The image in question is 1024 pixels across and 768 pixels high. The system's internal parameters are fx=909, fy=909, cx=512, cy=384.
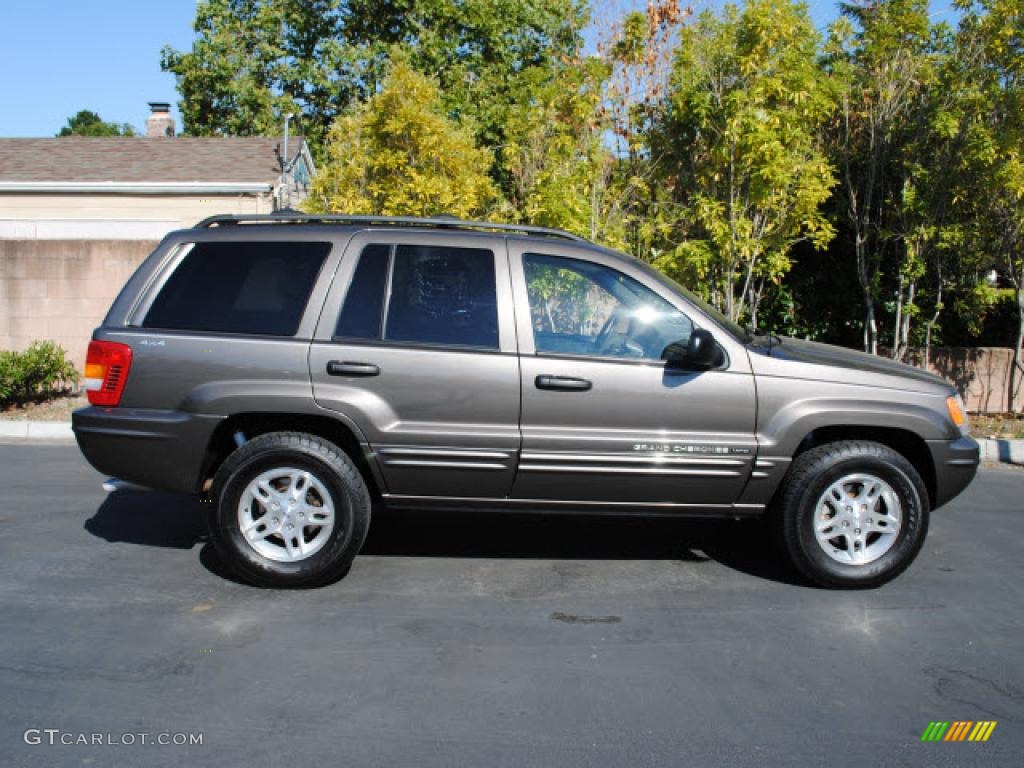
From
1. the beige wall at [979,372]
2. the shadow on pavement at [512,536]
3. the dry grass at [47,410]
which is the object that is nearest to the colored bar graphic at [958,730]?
the shadow on pavement at [512,536]

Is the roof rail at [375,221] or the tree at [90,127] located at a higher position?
the tree at [90,127]

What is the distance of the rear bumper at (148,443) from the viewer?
189 inches

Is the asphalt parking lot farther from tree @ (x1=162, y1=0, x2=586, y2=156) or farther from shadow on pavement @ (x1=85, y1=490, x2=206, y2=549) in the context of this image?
tree @ (x1=162, y1=0, x2=586, y2=156)

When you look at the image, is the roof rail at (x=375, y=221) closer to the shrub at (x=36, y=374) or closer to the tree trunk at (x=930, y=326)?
the shrub at (x=36, y=374)

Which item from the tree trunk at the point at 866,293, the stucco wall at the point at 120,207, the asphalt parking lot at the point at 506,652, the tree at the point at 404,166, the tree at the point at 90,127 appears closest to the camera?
the asphalt parking lot at the point at 506,652

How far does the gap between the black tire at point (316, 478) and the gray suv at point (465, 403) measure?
0.04ft

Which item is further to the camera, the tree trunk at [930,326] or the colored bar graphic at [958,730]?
the tree trunk at [930,326]

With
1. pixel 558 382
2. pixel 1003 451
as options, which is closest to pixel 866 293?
pixel 1003 451

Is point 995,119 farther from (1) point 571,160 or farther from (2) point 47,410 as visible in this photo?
(2) point 47,410

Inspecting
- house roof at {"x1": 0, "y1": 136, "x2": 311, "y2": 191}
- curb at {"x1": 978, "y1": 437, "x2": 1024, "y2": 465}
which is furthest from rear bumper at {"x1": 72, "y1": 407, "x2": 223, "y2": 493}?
house roof at {"x1": 0, "y1": 136, "x2": 311, "y2": 191}

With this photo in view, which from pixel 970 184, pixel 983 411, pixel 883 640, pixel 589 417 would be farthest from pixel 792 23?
pixel 883 640

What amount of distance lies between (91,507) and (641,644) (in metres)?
4.23

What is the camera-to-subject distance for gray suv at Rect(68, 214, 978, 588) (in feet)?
15.7

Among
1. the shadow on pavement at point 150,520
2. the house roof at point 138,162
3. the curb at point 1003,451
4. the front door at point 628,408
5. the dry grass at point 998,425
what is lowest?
the shadow on pavement at point 150,520
